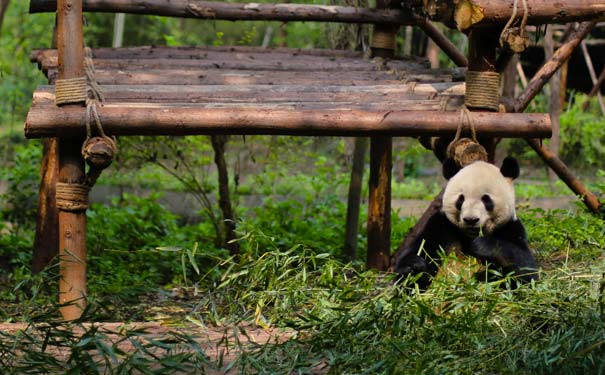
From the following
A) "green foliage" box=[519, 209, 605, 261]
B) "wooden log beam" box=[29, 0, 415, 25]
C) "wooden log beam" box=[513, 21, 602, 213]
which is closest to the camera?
"green foliage" box=[519, 209, 605, 261]

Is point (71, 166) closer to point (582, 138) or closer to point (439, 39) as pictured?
point (439, 39)

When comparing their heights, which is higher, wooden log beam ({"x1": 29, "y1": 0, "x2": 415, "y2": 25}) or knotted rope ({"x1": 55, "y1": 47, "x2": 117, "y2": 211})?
wooden log beam ({"x1": 29, "y1": 0, "x2": 415, "y2": 25})

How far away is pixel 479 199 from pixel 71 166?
86.8 inches

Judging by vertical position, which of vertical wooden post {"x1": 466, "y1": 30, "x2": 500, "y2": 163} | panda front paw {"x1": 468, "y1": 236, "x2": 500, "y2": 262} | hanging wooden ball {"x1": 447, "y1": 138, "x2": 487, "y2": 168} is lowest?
panda front paw {"x1": 468, "y1": 236, "x2": 500, "y2": 262}

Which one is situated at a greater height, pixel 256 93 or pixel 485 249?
pixel 256 93

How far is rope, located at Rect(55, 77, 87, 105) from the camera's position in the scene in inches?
184

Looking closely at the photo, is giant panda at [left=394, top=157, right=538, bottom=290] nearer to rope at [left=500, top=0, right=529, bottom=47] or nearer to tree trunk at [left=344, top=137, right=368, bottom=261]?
rope at [left=500, top=0, right=529, bottom=47]

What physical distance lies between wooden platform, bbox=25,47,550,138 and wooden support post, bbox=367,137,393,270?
673mm

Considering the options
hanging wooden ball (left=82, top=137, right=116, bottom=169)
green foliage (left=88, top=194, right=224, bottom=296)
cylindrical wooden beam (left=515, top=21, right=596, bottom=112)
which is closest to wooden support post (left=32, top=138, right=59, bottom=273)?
green foliage (left=88, top=194, right=224, bottom=296)

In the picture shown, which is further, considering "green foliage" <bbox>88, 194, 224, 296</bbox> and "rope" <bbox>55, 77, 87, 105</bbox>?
"green foliage" <bbox>88, 194, 224, 296</bbox>

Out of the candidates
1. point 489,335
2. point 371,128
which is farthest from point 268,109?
point 489,335

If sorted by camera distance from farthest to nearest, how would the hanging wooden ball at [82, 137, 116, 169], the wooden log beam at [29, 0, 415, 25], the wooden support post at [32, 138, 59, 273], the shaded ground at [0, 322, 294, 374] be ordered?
the wooden log beam at [29, 0, 415, 25], the wooden support post at [32, 138, 59, 273], the hanging wooden ball at [82, 137, 116, 169], the shaded ground at [0, 322, 294, 374]

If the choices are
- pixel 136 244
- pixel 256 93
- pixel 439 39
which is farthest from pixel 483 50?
pixel 136 244

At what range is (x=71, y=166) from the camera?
481 centimetres
